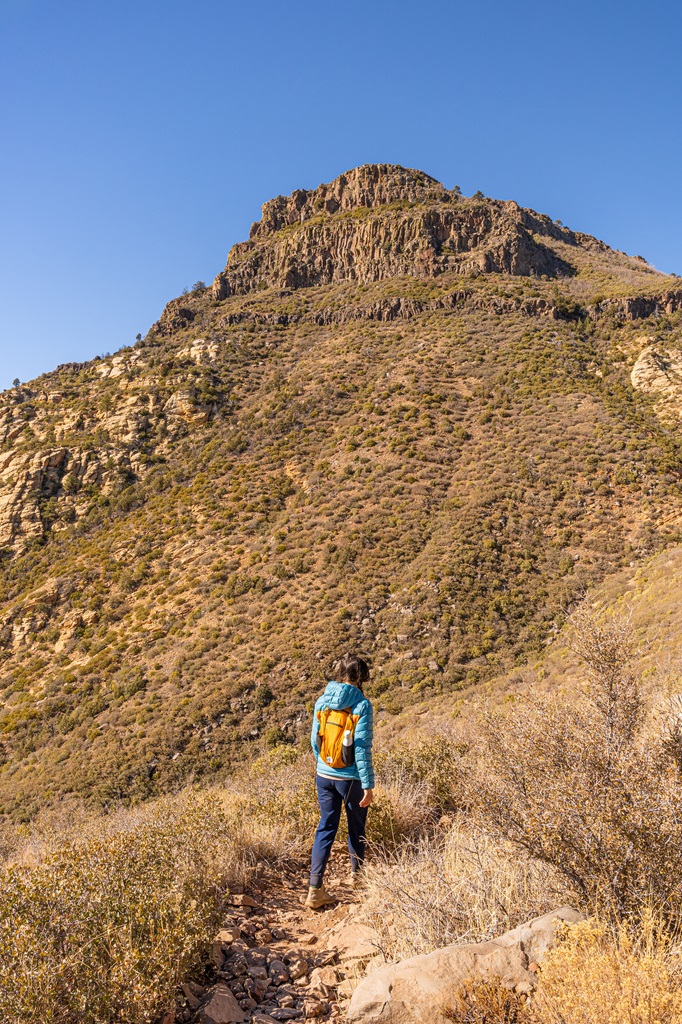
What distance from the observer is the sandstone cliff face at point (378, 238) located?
42.8 metres

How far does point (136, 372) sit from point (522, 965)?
39962mm

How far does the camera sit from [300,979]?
3146 mm

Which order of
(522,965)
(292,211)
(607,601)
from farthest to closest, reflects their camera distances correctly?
1. (292,211)
2. (607,601)
3. (522,965)

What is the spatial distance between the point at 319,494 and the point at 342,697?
20.4m

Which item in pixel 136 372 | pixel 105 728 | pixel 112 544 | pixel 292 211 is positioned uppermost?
pixel 292 211

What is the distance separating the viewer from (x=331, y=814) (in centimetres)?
405

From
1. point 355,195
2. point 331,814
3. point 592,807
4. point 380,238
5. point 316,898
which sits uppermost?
point 355,195

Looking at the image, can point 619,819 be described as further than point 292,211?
No

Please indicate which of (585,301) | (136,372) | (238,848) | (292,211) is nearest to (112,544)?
(136,372)

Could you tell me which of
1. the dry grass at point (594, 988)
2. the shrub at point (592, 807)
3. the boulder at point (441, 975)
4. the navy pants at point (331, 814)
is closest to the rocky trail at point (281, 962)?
the navy pants at point (331, 814)

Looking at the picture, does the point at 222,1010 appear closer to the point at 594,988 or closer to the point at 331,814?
the point at 331,814

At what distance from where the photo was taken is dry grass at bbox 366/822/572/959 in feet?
9.30

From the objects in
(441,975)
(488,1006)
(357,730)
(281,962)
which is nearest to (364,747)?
(357,730)

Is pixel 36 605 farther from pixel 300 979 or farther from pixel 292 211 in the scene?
pixel 292 211
